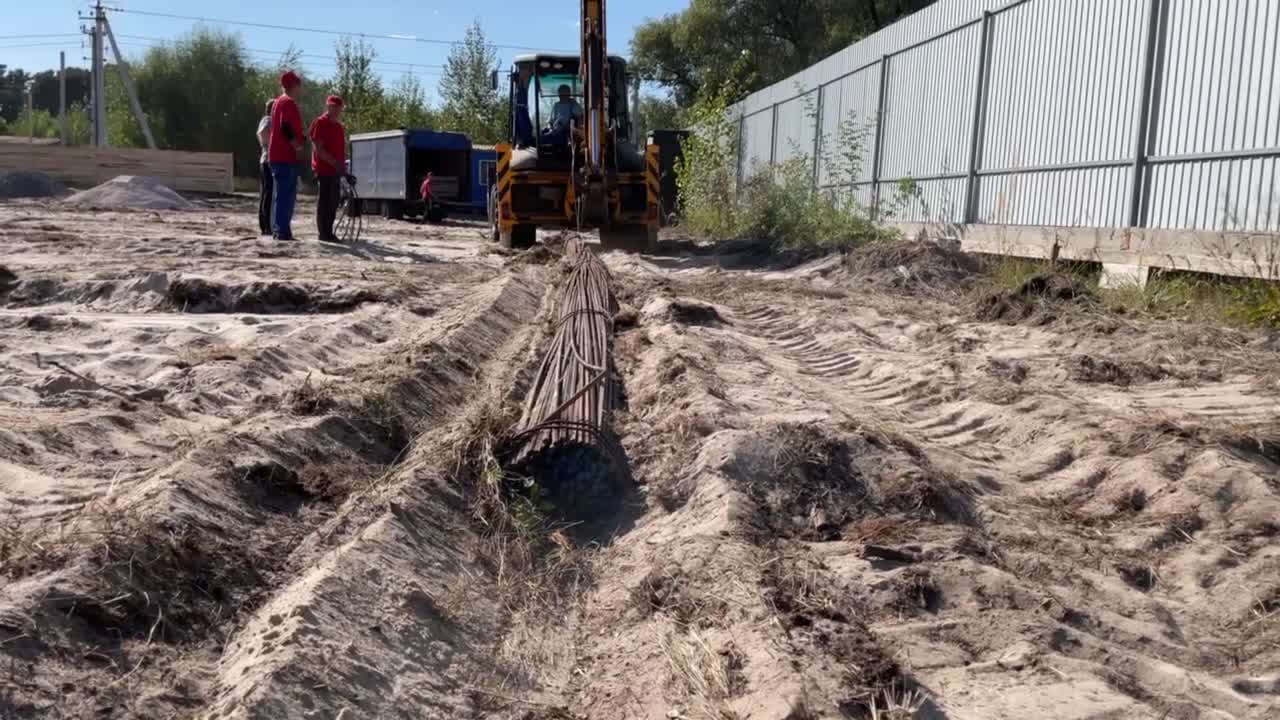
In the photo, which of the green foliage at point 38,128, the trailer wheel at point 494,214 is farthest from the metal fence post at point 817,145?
the green foliage at point 38,128

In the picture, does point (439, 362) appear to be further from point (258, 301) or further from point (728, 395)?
point (258, 301)

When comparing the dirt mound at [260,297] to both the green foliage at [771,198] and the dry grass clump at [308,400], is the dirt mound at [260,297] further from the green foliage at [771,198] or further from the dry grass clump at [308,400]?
the green foliage at [771,198]

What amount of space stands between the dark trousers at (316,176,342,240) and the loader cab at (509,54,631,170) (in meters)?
3.71

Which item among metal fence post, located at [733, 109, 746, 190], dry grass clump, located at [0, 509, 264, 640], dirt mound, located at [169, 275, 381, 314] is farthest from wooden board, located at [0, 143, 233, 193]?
dry grass clump, located at [0, 509, 264, 640]

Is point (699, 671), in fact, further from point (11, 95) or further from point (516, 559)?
point (11, 95)

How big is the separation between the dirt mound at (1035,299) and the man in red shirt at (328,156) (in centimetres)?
771

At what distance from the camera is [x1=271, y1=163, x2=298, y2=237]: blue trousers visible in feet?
43.0

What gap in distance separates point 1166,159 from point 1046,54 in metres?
2.69

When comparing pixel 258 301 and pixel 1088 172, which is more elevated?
pixel 1088 172

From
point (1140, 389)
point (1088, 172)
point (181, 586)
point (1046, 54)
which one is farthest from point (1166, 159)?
point (181, 586)

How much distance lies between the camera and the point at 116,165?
1155 inches

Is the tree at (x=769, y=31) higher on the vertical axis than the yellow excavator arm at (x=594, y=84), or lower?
higher

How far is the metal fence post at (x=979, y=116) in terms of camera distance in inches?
500

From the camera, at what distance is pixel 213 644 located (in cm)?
300
